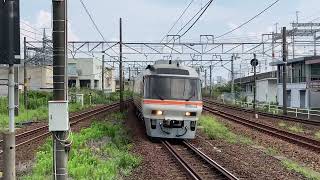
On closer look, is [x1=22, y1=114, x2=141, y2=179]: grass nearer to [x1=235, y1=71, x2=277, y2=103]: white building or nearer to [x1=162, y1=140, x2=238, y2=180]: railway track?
[x1=162, y1=140, x2=238, y2=180]: railway track

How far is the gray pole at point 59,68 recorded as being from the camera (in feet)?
29.9

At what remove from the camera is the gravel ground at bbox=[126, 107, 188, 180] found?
42.2ft

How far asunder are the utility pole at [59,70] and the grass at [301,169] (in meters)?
6.54

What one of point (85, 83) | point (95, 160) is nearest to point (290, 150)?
point (95, 160)

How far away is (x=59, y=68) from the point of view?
30.1 ft

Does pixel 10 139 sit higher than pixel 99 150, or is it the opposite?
pixel 10 139

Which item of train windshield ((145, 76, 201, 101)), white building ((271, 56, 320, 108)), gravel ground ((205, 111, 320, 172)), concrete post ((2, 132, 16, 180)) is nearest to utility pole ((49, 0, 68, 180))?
concrete post ((2, 132, 16, 180))

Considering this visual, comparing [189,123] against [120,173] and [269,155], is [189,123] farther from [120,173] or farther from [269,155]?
[120,173]

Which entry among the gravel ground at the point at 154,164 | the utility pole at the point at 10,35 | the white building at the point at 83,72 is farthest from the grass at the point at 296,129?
the white building at the point at 83,72

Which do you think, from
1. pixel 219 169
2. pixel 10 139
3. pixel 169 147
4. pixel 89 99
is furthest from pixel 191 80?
pixel 89 99

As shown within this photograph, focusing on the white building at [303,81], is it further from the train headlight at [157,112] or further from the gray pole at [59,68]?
the gray pole at [59,68]

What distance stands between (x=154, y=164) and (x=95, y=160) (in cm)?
173

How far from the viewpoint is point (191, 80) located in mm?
20688

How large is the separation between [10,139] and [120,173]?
5281 mm
